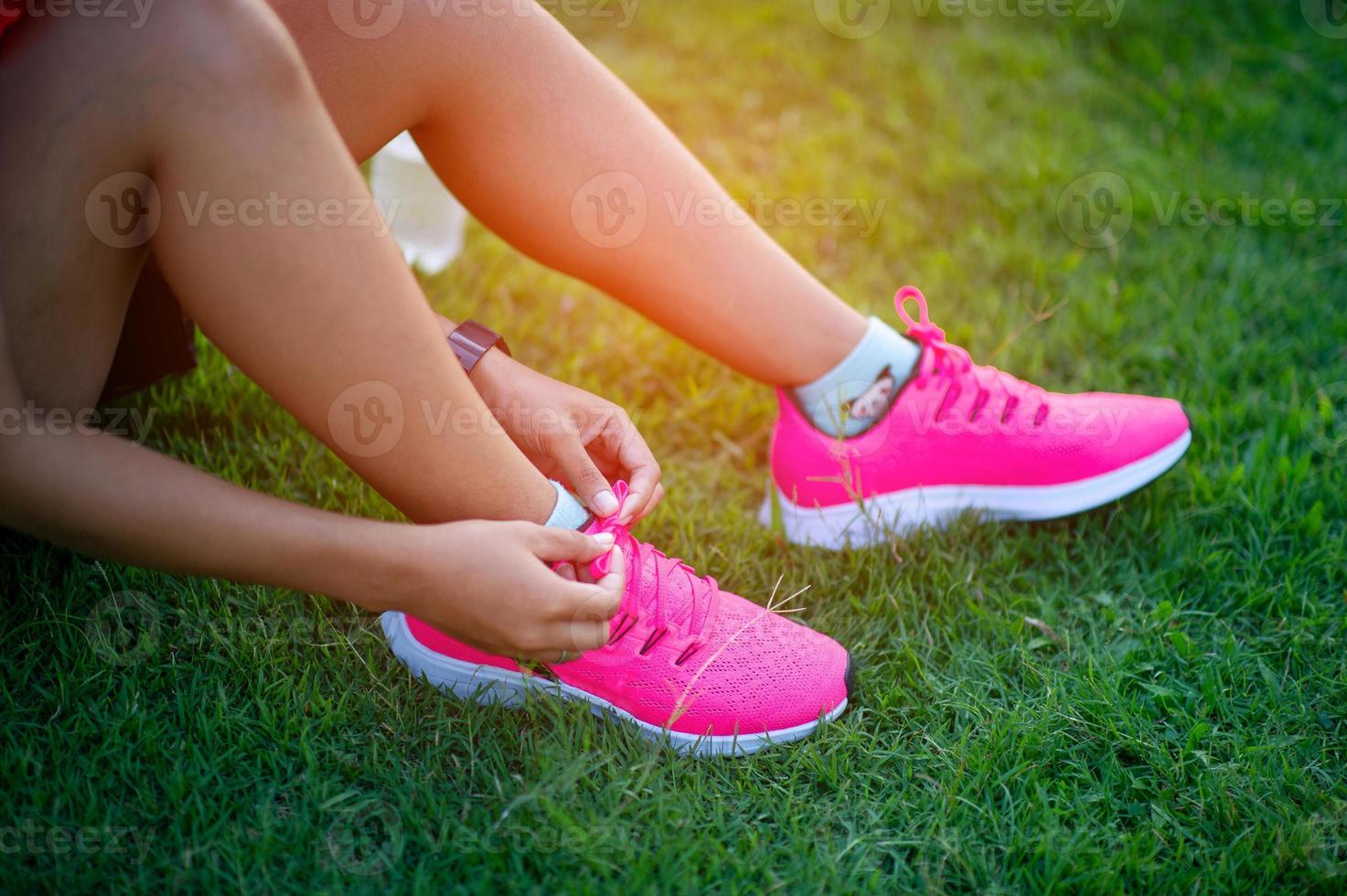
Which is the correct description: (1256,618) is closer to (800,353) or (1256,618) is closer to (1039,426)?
(1039,426)

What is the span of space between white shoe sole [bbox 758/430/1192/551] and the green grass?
1.7 inches

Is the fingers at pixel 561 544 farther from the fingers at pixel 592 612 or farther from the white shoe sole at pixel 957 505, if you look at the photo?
the white shoe sole at pixel 957 505

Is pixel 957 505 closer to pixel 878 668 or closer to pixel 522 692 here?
pixel 878 668

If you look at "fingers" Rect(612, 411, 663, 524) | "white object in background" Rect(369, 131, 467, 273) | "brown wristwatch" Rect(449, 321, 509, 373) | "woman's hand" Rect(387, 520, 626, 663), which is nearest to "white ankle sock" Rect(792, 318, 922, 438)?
"fingers" Rect(612, 411, 663, 524)

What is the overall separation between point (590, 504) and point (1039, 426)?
0.81 metres

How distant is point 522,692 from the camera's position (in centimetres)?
138

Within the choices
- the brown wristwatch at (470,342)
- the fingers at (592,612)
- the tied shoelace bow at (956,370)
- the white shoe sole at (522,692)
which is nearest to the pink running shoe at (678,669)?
the white shoe sole at (522,692)

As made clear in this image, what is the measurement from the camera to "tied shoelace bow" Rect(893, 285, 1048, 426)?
5.37ft

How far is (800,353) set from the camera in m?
1.58

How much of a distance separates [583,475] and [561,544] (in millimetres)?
203

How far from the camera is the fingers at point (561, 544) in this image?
3.58 feet

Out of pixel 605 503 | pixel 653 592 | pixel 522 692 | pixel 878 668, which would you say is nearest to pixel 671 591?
pixel 653 592

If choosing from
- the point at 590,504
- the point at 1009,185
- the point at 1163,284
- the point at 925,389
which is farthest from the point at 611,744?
the point at 1009,185

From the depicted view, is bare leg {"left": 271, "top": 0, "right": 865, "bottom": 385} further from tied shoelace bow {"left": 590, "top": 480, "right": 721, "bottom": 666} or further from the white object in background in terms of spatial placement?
the white object in background
